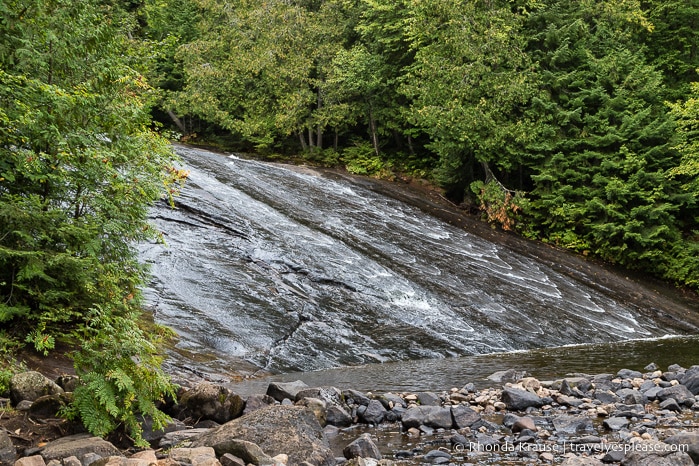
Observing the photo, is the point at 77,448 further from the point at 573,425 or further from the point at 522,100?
the point at 522,100

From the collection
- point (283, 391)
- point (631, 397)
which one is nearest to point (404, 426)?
point (283, 391)

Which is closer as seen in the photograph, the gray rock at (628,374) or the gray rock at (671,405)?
the gray rock at (671,405)

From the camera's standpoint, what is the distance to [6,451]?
5141mm

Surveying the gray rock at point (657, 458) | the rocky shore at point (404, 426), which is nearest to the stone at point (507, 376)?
the rocky shore at point (404, 426)

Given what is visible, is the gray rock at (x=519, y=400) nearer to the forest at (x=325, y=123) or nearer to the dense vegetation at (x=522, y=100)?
the forest at (x=325, y=123)

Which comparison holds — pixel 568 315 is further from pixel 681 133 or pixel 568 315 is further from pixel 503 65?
pixel 503 65

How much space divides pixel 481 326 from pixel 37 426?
9830 millimetres

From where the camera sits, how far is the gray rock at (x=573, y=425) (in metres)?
7.38

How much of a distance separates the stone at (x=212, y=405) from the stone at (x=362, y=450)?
60.5 inches

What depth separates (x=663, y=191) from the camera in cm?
2206

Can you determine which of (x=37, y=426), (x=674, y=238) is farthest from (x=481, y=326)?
(x=674, y=238)

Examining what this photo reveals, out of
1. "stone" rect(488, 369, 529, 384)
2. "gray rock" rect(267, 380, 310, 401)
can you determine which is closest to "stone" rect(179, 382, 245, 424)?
"gray rock" rect(267, 380, 310, 401)

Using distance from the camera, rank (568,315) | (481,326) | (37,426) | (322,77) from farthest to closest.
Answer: (322,77) → (568,315) → (481,326) → (37,426)

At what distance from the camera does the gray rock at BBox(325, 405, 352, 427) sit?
25.7 ft
